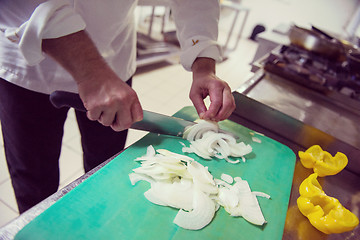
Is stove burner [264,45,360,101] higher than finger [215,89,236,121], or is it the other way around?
stove burner [264,45,360,101]

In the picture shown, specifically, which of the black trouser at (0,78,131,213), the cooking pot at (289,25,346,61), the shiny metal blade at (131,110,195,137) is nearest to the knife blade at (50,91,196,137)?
the shiny metal blade at (131,110,195,137)

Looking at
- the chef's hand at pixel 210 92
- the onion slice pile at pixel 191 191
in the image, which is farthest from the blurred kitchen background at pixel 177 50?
the onion slice pile at pixel 191 191

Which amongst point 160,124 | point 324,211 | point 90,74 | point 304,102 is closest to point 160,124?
point 160,124

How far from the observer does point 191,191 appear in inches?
22.1

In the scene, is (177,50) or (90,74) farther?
(177,50)

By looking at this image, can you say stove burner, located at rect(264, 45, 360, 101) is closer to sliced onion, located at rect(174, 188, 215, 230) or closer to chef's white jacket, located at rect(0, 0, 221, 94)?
chef's white jacket, located at rect(0, 0, 221, 94)

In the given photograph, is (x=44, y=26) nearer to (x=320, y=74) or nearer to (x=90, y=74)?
(x=90, y=74)

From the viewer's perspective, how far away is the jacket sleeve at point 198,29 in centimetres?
81

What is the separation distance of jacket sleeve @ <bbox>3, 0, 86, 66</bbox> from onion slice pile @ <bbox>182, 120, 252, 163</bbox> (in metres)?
0.43

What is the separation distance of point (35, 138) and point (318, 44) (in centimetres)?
160

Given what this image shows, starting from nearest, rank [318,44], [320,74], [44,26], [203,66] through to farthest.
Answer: [44,26] < [203,66] < [320,74] < [318,44]

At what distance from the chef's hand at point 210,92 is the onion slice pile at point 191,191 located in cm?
18

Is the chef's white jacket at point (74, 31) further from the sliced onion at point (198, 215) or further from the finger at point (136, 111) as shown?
the sliced onion at point (198, 215)

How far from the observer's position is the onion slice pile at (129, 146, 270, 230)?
1.73 ft
